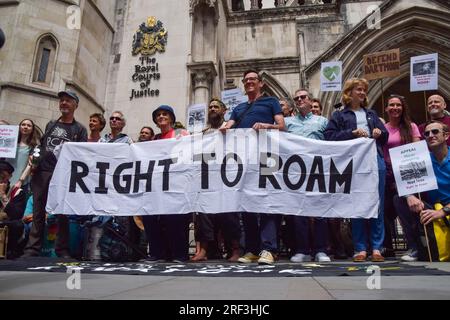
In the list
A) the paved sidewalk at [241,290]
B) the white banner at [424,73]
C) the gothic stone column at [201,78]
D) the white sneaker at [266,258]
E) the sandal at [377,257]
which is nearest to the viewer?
the paved sidewalk at [241,290]

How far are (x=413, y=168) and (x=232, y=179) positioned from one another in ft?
7.39

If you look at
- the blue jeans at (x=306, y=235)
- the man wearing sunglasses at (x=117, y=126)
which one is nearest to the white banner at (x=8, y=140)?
the man wearing sunglasses at (x=117, y=126)

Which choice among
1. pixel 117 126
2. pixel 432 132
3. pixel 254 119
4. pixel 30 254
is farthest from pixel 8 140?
pixel 432 132

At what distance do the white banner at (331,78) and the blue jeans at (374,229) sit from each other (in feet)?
13.2

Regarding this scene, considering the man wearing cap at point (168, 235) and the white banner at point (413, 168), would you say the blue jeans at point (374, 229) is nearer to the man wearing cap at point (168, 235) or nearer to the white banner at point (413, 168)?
the white banner at point (413, 168)

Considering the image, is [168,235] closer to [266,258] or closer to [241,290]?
[266,258]

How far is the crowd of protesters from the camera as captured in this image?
4445mm

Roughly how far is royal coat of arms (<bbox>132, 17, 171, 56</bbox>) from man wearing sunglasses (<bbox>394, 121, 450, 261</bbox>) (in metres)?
9.83

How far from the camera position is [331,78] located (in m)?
8.27

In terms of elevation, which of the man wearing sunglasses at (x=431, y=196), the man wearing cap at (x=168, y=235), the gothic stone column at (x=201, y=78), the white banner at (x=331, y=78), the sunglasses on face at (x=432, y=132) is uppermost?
the gothic stone column at (x=201, y=78)

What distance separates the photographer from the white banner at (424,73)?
6.82 m

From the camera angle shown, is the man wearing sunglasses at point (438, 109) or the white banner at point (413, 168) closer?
the white banner at point (413, 168)

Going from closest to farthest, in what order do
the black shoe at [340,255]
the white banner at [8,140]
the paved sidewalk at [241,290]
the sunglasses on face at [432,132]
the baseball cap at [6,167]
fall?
the paved sidewalk at [241,290]
the sunglasses on face at [432,132]
the black shoe at [340,255]
the baseball cap at [6,167]
the white banner at [8,140]

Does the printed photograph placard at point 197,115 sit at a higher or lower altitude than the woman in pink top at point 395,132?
higher
